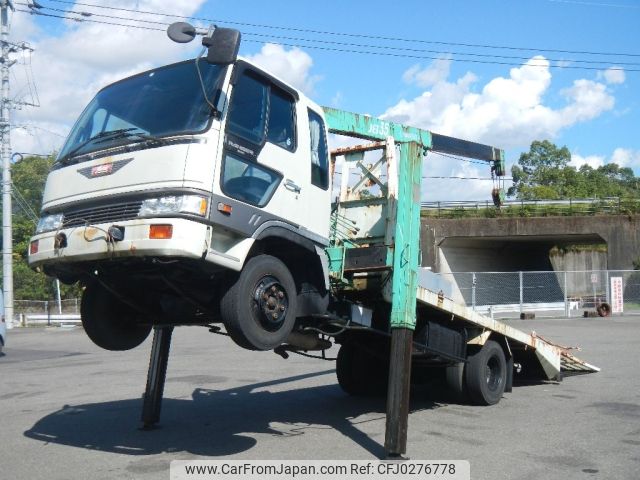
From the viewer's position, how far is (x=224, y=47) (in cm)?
551

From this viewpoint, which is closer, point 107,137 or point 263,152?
point 263,152

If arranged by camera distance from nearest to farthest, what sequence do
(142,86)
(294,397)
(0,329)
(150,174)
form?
Answer: (150,174), (142,86), (294,397), (0,329)

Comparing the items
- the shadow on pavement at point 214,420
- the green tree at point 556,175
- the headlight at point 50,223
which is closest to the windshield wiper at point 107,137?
the headlight at point 50,223

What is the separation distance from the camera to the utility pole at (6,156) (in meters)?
31.3

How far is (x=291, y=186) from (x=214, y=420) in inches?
140

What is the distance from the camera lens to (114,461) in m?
6.69

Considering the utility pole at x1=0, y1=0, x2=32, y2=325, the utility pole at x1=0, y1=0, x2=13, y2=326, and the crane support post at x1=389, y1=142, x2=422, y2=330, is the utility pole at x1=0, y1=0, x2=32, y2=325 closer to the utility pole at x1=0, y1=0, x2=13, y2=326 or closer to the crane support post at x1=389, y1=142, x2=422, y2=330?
the utility pole at x1=0, y1=0, x2=13, y2=326

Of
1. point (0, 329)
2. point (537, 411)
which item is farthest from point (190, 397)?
point (0, 329)

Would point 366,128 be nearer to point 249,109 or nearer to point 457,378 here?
point 249,109

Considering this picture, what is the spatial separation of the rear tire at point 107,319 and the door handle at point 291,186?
2.04 m

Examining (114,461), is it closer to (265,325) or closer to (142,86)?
(265,325)

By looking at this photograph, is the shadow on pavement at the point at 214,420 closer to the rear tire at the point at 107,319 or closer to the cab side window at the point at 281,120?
the rear tire at the point at 107,319

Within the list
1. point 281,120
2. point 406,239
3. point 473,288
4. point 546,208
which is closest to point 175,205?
point 281,120

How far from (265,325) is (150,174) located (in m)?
1.57
